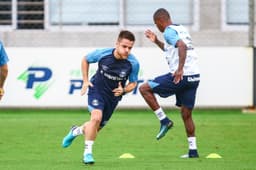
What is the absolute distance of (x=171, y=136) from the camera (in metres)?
17.2

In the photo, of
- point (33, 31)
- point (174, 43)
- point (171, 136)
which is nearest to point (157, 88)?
point (174, 43)

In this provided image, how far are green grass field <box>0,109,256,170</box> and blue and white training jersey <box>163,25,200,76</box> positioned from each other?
1.15 metres

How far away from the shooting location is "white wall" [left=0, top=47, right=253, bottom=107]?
22.7 meters

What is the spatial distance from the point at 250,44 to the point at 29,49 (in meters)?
4.72

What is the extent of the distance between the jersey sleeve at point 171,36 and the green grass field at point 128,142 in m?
1.49

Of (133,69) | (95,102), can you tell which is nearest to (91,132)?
(95,102)

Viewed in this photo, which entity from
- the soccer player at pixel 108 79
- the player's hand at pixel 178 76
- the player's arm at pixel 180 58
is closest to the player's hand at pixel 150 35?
the player's arm at pixel 180 58

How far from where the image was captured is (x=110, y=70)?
1298 centimetres

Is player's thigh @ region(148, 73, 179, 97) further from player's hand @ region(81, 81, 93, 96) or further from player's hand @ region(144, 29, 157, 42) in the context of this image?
player's hand @ region(81, 81, 93, 96)

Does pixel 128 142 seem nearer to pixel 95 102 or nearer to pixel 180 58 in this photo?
pixel 180 58

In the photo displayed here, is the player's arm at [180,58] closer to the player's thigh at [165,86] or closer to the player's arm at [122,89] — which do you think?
the player's thigh at [165,86]

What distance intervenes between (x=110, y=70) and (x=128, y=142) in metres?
3.30

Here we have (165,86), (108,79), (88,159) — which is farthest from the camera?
(165,86)

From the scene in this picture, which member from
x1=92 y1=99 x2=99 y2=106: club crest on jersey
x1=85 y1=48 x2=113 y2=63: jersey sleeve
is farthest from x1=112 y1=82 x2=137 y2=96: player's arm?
x1=85 y1=48 x2=113 y2=63: jersey sleeve
